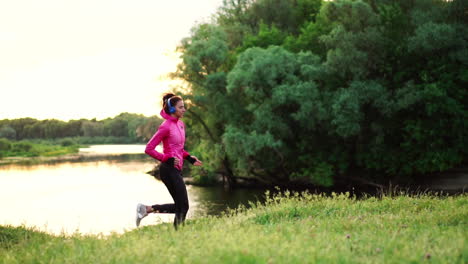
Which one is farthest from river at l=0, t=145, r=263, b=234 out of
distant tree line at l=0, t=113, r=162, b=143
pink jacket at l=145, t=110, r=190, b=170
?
distant tree line at l=0, t=113, r=162, b=143

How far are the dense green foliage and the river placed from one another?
3892mm

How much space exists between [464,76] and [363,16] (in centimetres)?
686

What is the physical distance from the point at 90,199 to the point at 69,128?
335ft

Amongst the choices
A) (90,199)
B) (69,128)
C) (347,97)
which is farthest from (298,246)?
(69,128)

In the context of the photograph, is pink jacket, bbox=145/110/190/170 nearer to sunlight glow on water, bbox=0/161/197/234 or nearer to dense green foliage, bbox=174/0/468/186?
sunlight glow on water, bbox=0/161/197/234

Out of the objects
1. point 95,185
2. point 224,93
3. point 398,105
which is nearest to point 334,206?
point 398,105

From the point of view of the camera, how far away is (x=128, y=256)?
16.3ft

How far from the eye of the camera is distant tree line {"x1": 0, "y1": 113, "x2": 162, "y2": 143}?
375 ft

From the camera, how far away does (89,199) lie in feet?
87.9

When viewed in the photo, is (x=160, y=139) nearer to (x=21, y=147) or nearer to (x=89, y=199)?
(x=89, y=199)

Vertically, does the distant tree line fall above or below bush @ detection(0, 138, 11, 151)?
above

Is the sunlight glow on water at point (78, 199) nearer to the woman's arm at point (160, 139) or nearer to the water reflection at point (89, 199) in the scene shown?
the water reflection at point (89, 199)

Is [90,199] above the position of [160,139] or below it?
below

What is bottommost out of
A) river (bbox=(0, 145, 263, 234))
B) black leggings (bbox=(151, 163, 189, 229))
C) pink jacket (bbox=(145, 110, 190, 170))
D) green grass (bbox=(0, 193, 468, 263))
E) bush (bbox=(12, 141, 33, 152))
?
river (bbox=(0, 145, 263, 234))
